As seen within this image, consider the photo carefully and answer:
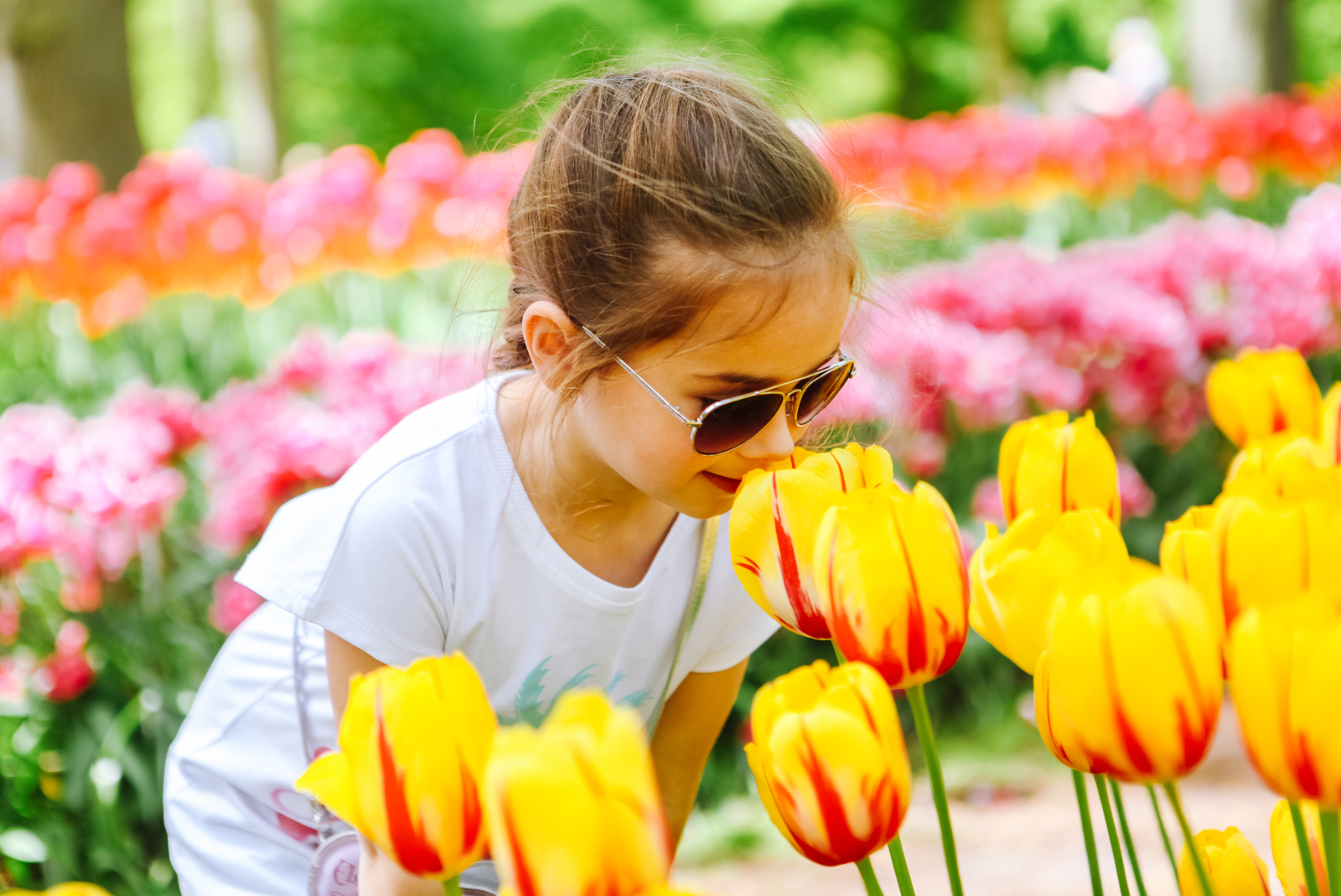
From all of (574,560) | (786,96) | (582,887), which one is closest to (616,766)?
(582,887)

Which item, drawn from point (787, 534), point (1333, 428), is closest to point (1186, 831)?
point (787, 534)

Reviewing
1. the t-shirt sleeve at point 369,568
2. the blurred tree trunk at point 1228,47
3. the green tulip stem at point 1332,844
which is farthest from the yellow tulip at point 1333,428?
the blurred tree trunk at point 1228,47

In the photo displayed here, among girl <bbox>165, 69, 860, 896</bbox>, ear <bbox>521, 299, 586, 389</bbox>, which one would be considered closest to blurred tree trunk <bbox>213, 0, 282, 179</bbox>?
girl <bbox>165, 69, 860, 896</bbox>

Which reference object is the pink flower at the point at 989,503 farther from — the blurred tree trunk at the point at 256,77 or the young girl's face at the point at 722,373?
the blurred tree trunk at the point at 256,77

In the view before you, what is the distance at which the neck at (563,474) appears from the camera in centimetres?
143

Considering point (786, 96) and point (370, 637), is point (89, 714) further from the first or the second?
point (786, 96)

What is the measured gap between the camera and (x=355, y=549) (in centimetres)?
133

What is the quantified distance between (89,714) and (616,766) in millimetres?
2460

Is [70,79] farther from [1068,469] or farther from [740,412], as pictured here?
[1068,469]

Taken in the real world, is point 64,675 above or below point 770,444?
below

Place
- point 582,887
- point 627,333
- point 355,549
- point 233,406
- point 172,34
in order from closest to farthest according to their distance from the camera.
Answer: point 582,887 < point 627,333 < point 355,549 < point 233,406 < point 172,34

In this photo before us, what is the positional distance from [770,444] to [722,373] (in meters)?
0.09

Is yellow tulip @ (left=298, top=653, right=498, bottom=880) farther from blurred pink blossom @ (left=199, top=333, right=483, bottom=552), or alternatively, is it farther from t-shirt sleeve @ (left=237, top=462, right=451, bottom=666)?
blurred pink blossom @ (left=199, top=333, right=483, bottom=552)

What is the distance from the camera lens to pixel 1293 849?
689mm
